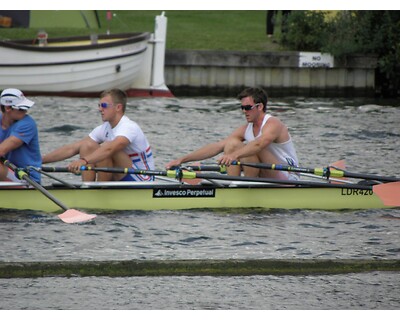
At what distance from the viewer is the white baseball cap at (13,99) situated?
10914 millimetres

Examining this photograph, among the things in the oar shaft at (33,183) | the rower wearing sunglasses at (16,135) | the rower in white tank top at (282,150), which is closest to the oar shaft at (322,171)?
the rower in white tank top at (282,150)

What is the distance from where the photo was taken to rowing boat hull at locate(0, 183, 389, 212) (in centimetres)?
1113

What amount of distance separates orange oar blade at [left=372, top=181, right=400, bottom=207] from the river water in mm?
266

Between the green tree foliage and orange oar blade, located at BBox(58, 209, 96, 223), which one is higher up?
the green tree foliage

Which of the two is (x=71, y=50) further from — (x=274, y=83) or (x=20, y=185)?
(x=20, y=185)

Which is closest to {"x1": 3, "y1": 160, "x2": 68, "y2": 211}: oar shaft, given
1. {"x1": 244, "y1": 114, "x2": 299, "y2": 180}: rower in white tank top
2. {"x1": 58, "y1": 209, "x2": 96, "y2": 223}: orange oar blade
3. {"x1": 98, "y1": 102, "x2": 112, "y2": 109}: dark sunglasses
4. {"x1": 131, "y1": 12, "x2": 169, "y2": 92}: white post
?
{"x1": 58, "y1": 209, "x2": 96, "y2": 223}: orange oar blade

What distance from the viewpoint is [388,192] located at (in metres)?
11.6

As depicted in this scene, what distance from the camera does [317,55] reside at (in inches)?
949

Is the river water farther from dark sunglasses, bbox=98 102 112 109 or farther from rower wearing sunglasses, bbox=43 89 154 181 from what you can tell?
dark sunglasses, bbox=98 102 112 109

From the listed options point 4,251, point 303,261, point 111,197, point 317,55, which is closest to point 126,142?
point 111,197

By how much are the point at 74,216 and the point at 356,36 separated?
15032mm

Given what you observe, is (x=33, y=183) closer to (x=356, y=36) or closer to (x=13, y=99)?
(x=13, y=99)

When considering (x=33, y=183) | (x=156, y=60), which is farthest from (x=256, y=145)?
(x=156, y=60)

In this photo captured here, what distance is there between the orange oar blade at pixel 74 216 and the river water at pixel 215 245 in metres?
0.13
